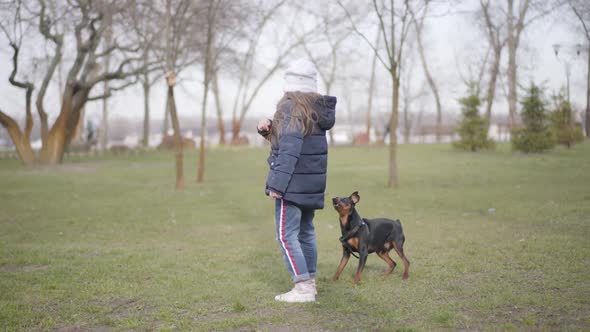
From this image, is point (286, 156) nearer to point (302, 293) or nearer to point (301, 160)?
point (301, 160)

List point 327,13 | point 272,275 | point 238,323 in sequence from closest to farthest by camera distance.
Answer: point 238,323
point 272,275
point 327,13

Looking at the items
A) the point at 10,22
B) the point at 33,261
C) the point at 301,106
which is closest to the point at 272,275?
the point at 301,106

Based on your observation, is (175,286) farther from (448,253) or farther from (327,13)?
(327,13)

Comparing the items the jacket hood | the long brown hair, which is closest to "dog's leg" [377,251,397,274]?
the jacket hood

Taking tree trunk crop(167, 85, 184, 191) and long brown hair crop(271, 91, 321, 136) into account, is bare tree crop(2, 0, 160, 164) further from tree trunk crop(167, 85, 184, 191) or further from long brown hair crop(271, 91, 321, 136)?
long brown hair crop(271, 91, 321, 136)

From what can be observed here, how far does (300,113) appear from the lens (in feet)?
15.2

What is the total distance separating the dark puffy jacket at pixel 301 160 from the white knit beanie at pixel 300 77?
16 cm

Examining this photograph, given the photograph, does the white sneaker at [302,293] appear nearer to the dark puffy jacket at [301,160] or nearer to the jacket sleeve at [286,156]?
the dark puffy jacket at [301,160]

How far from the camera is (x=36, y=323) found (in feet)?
14.9

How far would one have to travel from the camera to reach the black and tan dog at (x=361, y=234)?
17.3 ft

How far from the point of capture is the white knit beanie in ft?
15.6

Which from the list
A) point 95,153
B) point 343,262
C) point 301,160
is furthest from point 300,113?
point 95,153

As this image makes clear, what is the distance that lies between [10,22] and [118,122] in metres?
97.3

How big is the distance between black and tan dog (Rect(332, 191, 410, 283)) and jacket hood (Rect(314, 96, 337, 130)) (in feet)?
2.46
